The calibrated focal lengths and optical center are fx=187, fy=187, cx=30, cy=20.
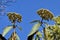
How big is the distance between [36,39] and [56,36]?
4.20 ft

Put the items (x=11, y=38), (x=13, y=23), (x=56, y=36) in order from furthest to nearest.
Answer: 1. (x=56, y=36)
2. (x=13, y=23)
3. (x=11, y=38)

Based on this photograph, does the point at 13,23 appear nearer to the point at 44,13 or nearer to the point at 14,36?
the point at 14,36

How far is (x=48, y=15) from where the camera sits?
5.71m

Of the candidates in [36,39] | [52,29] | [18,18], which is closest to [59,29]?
[52,29]

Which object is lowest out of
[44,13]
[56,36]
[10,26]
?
[56,36]

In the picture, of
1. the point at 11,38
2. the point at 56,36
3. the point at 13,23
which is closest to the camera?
the point at 11,38

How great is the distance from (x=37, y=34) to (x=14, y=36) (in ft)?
2.31

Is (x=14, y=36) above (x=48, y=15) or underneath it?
underneath

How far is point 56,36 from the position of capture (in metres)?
7.11

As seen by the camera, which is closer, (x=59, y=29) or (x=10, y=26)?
(x=10, y=26)

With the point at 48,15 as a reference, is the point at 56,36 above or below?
below

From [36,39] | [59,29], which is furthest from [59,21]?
[36,39]

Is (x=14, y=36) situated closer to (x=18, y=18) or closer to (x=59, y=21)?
(x=18, y=18)

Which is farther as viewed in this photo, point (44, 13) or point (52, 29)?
point (52, 29)
